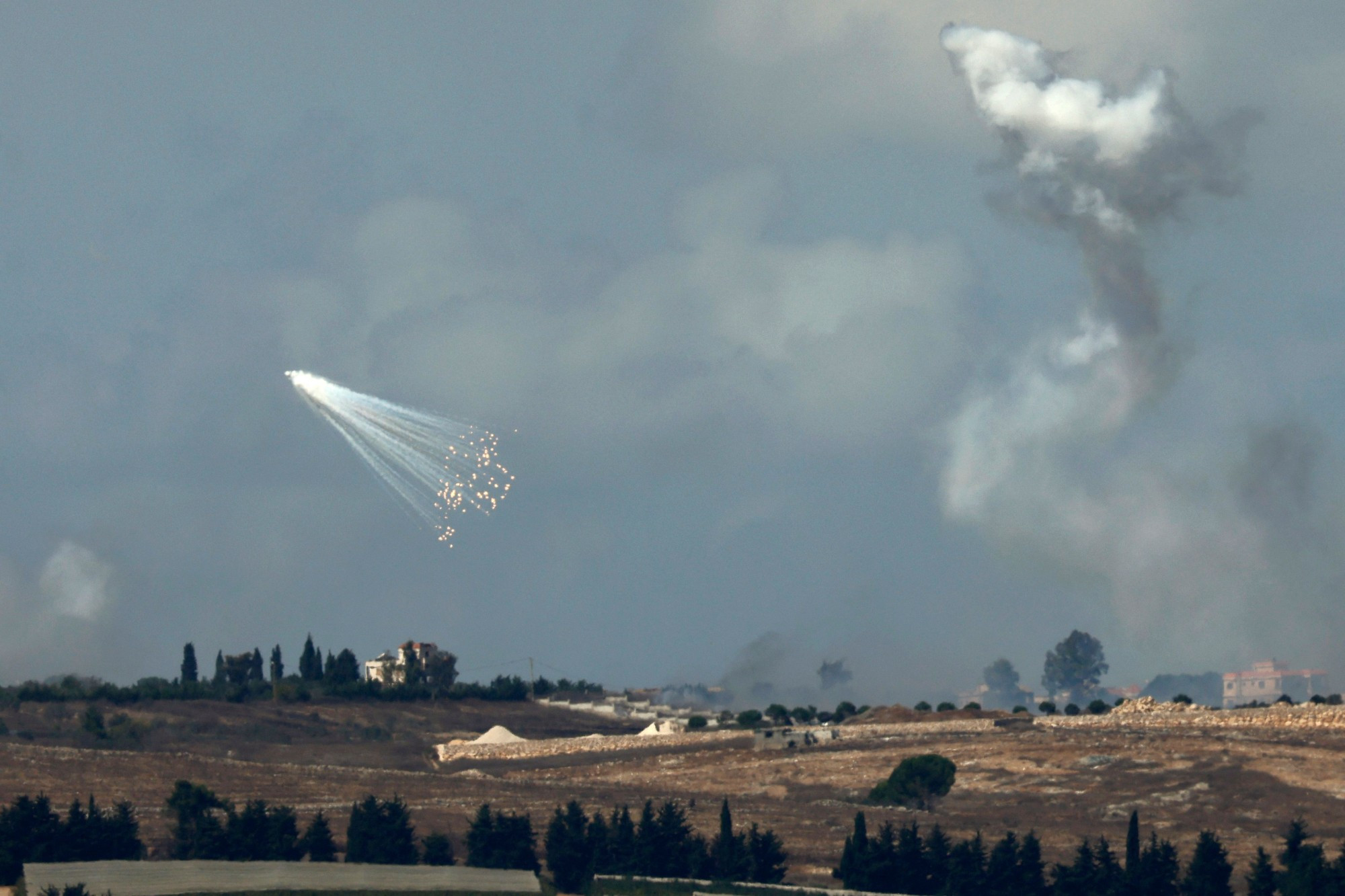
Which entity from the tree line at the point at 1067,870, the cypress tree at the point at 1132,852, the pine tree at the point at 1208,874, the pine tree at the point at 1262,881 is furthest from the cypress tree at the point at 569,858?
the pine tree at the point at 1262,881

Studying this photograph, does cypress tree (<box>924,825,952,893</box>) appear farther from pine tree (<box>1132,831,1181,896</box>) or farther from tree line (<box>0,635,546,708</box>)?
tree line (<box>0,635,546,708</box>)

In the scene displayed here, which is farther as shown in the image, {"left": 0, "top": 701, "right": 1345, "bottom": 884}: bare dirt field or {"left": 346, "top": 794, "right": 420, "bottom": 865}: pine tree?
{"left": 0, "top": 701, "right": 1345, "bottom": 884}: bare dirt field

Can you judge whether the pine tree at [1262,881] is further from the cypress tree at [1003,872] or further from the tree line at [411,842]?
the tree line at [411,842]

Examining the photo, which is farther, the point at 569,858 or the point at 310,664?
the point at 310,664

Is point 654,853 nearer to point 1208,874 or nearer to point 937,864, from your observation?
point 937,864

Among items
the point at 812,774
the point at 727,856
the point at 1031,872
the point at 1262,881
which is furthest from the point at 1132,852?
the point at 812,774

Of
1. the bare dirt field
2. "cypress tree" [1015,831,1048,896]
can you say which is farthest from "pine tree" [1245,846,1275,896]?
the bare dirt field
